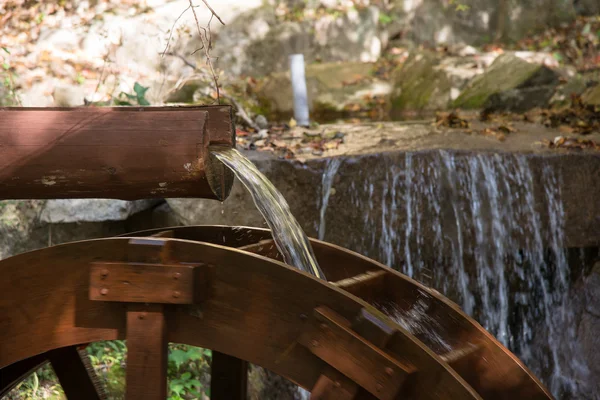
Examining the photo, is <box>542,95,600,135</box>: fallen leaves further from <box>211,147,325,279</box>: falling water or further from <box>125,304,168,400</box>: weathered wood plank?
<box>125,304,168,400</box>: weathered wood plank

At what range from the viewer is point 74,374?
11.2 ft

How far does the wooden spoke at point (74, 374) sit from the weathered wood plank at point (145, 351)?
0.94 metres

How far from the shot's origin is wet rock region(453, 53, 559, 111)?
24.5ft

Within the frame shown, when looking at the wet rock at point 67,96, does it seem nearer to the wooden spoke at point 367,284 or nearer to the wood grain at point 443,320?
the wood grain at point 443,320

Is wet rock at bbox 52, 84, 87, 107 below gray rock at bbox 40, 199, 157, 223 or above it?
above

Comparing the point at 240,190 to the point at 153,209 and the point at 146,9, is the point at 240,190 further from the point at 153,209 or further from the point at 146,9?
the point at 146,9

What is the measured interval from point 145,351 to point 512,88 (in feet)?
19.9

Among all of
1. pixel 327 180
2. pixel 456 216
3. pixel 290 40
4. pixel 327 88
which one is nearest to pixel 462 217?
pixel 456 216

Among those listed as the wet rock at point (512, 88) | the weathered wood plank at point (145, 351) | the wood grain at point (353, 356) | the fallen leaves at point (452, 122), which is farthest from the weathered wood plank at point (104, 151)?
the wet rock at point (512, 88)

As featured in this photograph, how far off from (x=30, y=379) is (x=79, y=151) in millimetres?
2626

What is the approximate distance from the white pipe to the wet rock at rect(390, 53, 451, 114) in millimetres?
1938

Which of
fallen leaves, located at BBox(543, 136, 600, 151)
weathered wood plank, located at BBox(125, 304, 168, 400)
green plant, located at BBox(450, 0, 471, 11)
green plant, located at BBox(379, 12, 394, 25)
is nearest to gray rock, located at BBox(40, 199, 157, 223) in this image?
weathered wood plank, located at BBox(125, 304, 168, 400)

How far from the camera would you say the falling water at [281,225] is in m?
2.87

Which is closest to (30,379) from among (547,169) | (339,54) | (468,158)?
(468,158)
